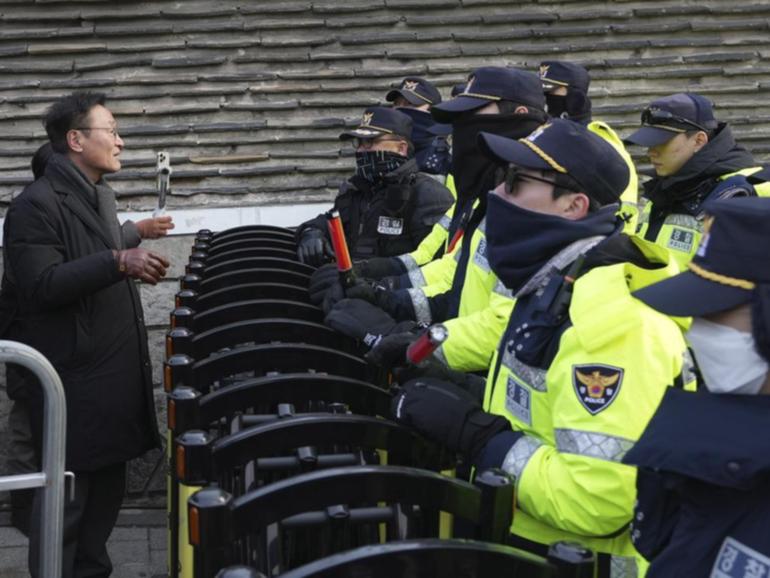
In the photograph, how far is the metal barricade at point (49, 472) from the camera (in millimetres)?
2785

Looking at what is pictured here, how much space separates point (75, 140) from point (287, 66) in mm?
2600

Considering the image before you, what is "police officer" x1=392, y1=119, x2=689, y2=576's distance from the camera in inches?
77.3

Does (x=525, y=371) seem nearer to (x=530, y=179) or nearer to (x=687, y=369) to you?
(x=687, y=369)

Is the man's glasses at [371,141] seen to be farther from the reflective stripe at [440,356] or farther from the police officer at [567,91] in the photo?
the reflective stripe at [440,356]

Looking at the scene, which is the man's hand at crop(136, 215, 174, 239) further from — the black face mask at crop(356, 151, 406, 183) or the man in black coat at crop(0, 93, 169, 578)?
the black face mask at crop(356, 151, 406, 183)

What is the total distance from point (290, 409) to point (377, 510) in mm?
573

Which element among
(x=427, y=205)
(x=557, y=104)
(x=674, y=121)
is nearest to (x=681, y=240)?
(x=674, y=121)

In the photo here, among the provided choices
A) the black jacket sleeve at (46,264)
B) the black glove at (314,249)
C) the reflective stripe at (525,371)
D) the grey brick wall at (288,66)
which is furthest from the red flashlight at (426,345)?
the grey brick wall at (288,66)

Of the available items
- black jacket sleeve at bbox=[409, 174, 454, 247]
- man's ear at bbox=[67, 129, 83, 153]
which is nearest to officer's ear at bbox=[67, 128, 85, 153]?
man's ear at bbox=[67, 129, 83, 153]

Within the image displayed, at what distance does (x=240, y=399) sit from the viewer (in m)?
2.37

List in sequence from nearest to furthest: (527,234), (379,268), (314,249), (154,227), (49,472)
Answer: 1. (527,234)
2. (49,472)
3. (379,268)
4. (154,227)
5. (314,249)

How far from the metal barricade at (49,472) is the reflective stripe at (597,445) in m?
1.54

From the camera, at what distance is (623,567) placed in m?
2.13

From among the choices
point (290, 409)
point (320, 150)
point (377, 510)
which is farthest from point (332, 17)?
point (377, 510)
